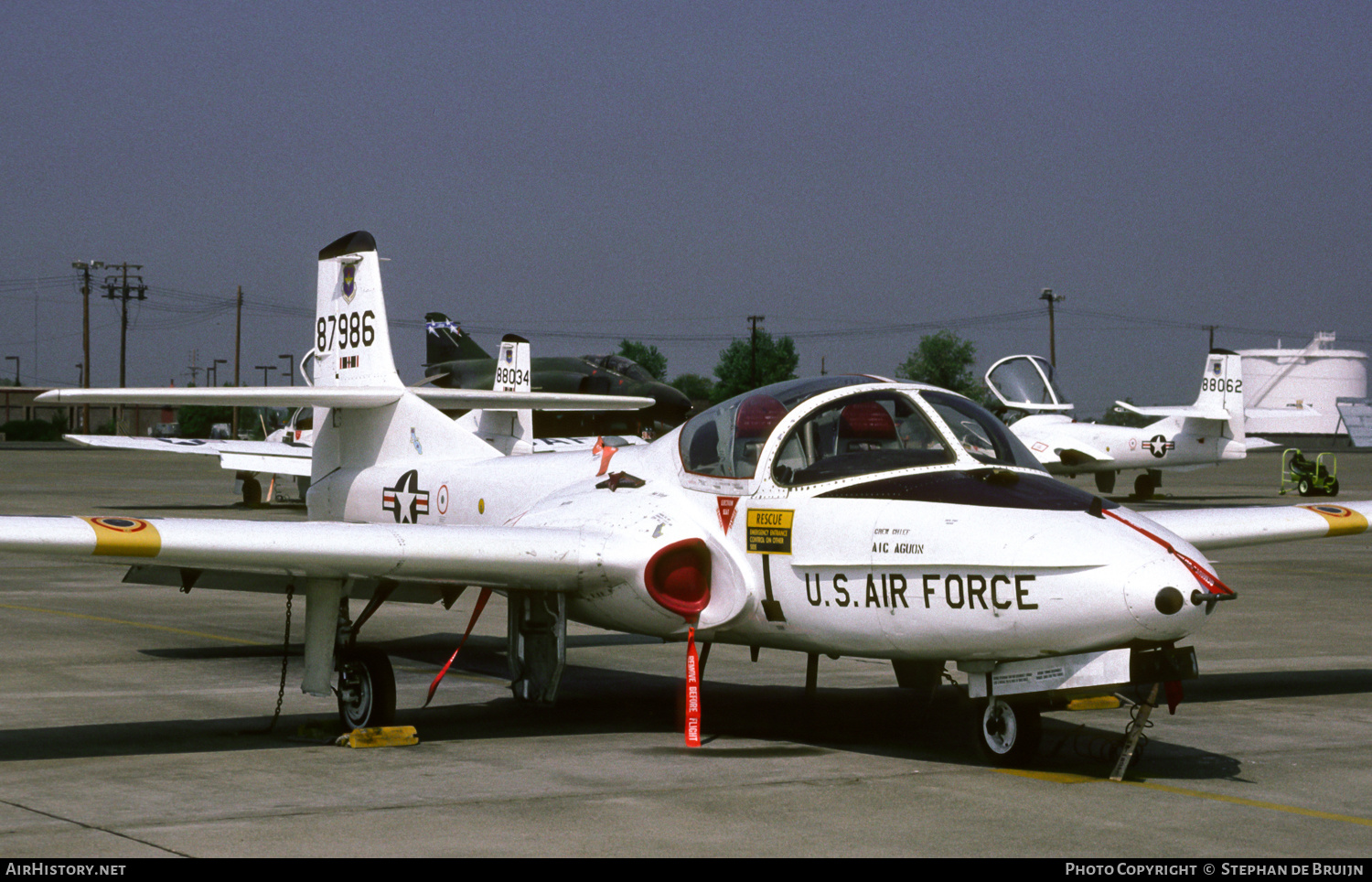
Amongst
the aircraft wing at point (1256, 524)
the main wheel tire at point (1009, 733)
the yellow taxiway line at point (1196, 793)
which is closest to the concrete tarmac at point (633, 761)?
the yellow taxiway line at point (1196, 793)

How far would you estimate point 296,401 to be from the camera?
12672 millimetres

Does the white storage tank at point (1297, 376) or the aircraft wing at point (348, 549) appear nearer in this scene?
the aircraft wing at point (348, 549)

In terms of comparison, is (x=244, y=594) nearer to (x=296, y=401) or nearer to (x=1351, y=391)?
(x=296, y=401)

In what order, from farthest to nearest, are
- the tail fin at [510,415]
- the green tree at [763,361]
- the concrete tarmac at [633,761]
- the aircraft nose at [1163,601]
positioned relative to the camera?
the green tree at [763,361] → the tail fin at [510,415] → the aircraft nose at [1163,601] → the concrete tarmac at [633,761]

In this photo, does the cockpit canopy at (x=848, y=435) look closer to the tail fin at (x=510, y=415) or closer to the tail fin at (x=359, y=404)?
the tail fin at (x=359, y=404)

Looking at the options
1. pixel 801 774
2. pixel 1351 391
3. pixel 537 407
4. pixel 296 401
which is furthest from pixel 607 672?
pixel 1351 391

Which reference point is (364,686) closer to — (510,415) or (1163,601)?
(1163,601)

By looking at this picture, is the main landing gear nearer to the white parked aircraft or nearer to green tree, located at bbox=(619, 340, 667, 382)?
the white parked aircraft

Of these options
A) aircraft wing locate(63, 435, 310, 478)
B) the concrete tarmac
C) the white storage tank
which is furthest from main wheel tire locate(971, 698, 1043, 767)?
the white storage tank

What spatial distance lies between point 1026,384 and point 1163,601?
3128 cm

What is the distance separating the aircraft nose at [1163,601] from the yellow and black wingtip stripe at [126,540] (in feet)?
18.0

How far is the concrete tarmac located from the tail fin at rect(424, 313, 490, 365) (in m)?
40.6

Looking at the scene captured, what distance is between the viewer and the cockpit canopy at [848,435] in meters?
9.06
